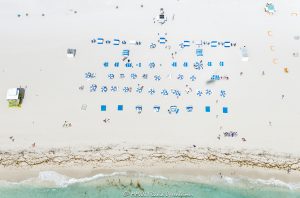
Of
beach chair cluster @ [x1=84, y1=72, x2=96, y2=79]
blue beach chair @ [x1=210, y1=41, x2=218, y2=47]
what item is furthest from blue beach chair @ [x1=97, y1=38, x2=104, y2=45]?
blue beach chair @ [x1=210, y1=41, x2=218, y2=47]

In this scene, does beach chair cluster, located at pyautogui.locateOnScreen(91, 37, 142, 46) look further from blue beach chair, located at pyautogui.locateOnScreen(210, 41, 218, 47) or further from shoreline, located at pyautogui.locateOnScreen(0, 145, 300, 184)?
shoreline, located at pyautogui.locateOnScreen(0, 145, 300, 184)

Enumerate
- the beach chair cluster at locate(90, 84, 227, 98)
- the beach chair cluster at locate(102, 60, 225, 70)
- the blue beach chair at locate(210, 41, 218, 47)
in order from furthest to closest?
the blue beach chair at locate(210, 41, 218, 47), the beach chair cluster at locate(102, 60, 225, 70), the beach chair cluster at locate(90, 84, 227, 98)

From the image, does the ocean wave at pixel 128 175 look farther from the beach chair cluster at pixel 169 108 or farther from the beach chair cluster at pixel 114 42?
the beach chair cluster at pixel 114 42

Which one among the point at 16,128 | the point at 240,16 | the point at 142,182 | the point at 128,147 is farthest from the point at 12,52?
the point at 240,16

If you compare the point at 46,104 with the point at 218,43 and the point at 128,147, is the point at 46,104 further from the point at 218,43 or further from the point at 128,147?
the point at 218,43

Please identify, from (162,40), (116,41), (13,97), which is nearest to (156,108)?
(162,40)
